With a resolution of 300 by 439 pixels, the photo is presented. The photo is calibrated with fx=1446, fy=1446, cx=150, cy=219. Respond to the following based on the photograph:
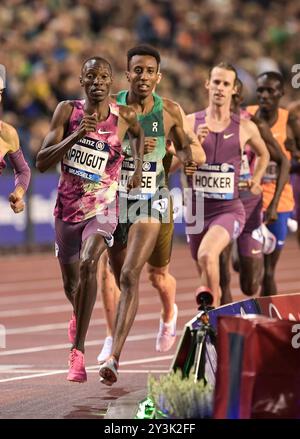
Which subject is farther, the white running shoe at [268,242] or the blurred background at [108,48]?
the blurred background at [108,48]

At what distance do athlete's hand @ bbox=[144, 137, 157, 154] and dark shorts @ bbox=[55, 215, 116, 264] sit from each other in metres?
0.90

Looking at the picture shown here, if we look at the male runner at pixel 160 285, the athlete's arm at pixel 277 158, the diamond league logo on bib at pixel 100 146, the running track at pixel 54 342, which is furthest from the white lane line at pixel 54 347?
the diamond league logo on bib at pixel 100 146

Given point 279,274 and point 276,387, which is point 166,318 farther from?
point 279,274

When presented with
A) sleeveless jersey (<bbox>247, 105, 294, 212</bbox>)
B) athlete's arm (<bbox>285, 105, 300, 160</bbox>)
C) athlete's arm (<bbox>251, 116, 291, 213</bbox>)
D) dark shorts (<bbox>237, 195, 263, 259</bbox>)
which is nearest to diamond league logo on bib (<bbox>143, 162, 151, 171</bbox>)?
athlete's arm (<bbox>251, 116, 291, 213</bbox>)

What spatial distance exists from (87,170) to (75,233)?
477 mm

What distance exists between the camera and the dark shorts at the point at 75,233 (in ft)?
34.5

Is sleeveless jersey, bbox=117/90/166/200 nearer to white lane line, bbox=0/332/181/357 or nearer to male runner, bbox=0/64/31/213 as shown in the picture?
male runner, bbox=0/64/31/213

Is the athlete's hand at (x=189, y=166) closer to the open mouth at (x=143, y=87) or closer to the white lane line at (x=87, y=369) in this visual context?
the open mouth at (x=143, y=87)

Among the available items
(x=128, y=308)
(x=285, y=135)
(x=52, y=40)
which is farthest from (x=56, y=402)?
(x=52, y=40)

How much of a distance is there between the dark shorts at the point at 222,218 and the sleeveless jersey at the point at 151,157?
1.50 m

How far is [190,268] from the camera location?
74.4 ft

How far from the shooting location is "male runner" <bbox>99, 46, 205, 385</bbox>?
10.8 meters

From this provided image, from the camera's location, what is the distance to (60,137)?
34.4 feet

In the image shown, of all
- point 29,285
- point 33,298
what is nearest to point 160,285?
point 33,298
